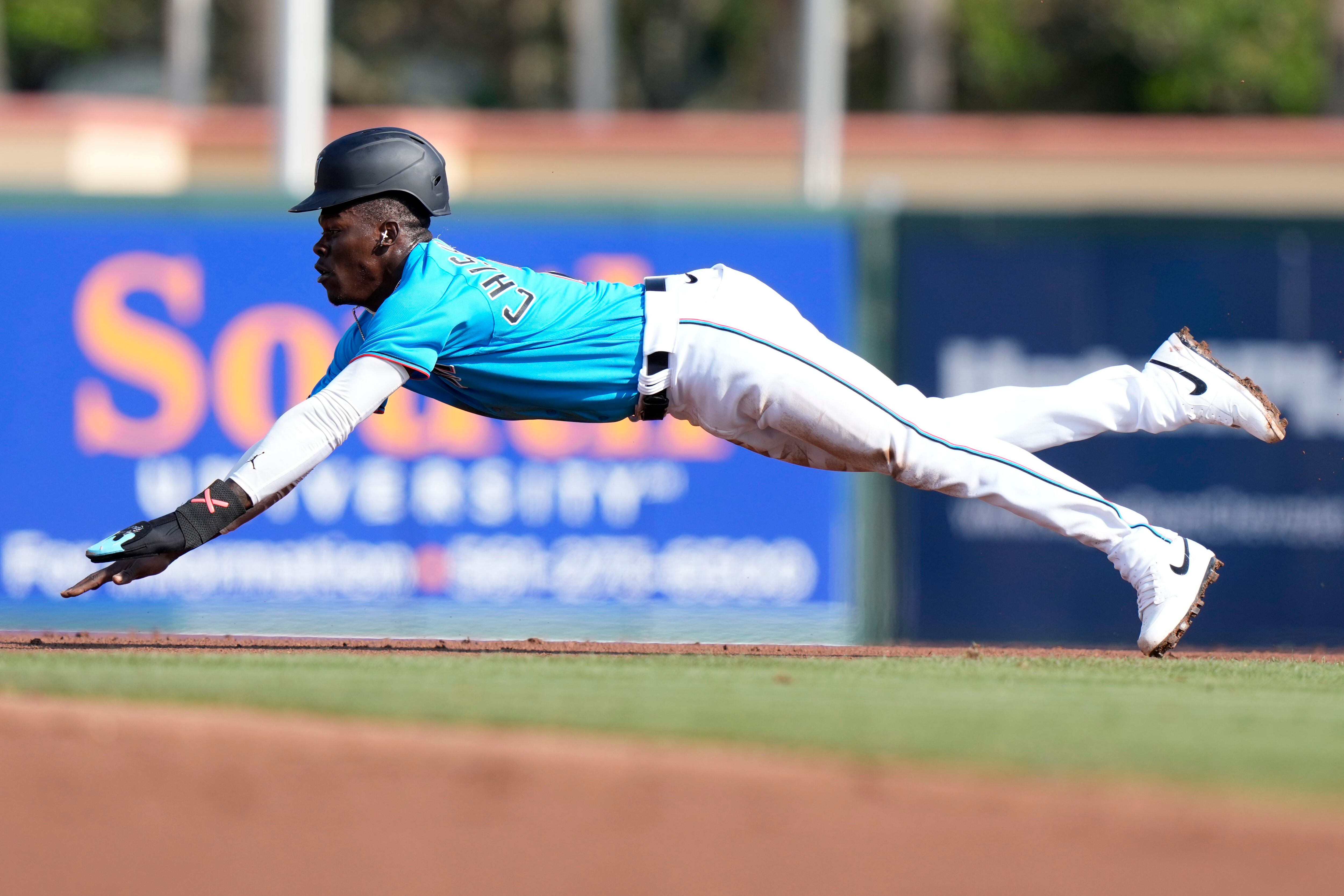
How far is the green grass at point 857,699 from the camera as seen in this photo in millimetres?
4039

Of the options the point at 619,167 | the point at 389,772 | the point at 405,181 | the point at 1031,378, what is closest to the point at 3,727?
the point at 389,772

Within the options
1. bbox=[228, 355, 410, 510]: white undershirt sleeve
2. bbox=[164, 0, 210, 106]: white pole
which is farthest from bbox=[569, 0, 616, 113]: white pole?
Result: bbox=[228, 355, 410, 510]: white undershirt sleeve

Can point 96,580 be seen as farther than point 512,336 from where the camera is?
No

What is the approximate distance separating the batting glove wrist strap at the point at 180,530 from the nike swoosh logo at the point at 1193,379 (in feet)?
9.92

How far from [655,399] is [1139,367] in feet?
10.9

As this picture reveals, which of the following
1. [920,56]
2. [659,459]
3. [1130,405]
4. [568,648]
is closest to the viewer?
[1130,405]

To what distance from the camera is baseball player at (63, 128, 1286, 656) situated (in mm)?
5234

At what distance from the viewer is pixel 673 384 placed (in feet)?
18.1

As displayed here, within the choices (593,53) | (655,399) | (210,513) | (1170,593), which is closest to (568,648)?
(655,399)

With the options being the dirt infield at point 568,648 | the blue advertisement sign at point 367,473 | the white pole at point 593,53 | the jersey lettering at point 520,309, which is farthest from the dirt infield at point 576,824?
the white pole at point 593,53

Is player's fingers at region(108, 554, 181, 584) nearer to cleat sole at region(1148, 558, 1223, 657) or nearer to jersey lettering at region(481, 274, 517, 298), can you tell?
jersey lettering at region(481, 274, 517, 298)

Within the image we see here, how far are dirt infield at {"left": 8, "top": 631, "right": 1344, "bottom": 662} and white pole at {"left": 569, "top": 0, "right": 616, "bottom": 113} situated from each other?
17.8 m

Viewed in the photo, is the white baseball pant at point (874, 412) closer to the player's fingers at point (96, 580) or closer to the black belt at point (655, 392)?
the black belt at point (655, 392)

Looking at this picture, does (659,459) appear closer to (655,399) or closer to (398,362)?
(655,399)
